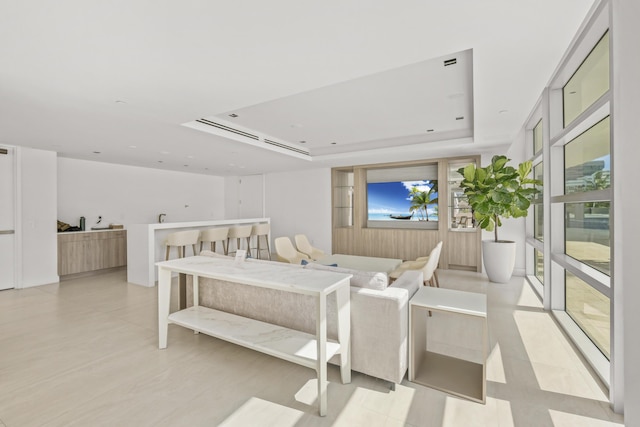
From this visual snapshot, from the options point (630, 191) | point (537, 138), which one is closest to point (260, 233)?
point (537, 138)

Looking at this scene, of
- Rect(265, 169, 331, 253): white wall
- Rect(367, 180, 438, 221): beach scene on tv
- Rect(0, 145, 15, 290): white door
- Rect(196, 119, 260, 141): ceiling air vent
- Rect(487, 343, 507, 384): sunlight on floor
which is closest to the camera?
Rect(487, 343, 507, 384): sunlight on floor

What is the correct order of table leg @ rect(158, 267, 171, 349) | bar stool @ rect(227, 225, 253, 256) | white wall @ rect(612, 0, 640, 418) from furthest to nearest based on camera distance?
bar stool @ rect(227, 225, 253, 256)
table leg @ rect(158, 267, 171, 349)
white wall @ rect(612, 0, 640, 418)

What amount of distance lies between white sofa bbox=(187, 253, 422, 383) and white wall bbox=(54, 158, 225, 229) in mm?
5826

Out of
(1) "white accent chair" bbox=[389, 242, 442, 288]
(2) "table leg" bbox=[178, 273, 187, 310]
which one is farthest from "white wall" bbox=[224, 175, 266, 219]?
(2) "table leg" bbox=[178, 273, 187, 310]

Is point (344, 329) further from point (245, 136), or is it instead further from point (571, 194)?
point (245, 136)

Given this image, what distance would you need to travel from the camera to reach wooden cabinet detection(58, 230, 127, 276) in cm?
541

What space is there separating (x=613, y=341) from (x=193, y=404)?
2782 millimetres

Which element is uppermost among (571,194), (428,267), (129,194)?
(129,194)

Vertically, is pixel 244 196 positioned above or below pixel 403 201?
above

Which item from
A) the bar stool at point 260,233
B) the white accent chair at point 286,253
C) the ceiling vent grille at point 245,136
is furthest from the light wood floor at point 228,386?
the bar stool at point 260,233

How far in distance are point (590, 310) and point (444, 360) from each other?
165 centimetres

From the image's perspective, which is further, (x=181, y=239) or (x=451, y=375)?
(x=181, y=239)

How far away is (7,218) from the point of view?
15.7 ft

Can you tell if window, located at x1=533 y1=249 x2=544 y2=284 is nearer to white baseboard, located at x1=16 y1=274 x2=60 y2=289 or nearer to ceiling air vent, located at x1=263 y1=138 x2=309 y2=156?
ceiling air vent, located at x1=263 y1=138 x2=309 y2=156
